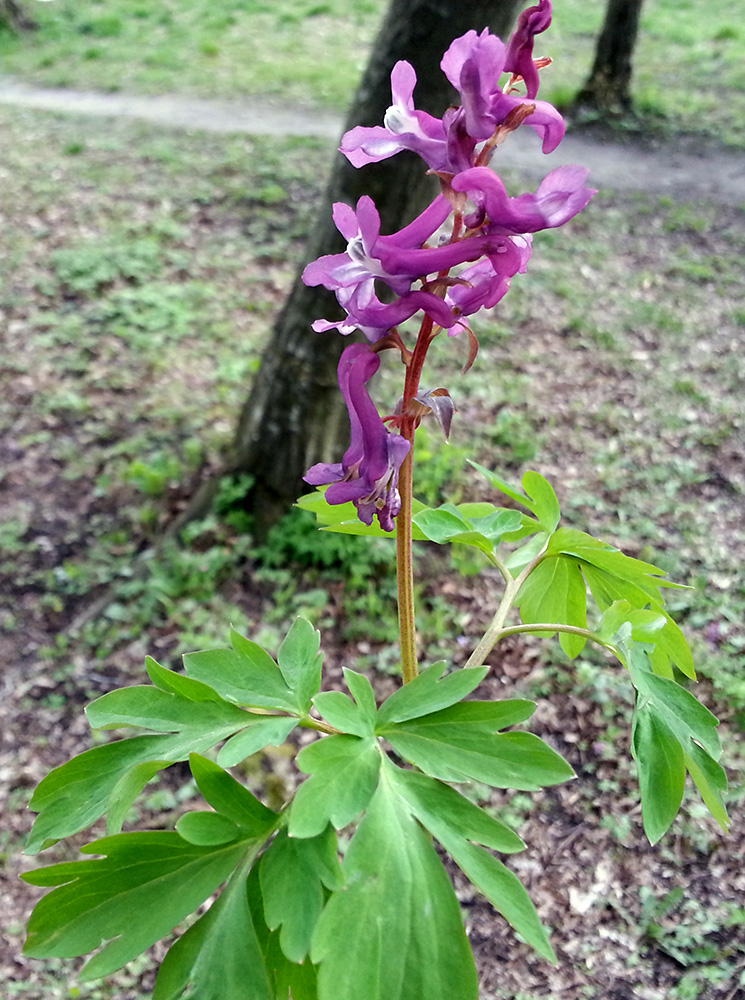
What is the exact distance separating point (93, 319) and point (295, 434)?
284 centimetres

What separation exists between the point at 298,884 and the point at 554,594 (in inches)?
34.5

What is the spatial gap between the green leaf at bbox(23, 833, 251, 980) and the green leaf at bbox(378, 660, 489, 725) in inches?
15.1

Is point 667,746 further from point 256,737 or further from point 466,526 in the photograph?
point 256,737

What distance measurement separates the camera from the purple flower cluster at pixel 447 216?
3.66 ft

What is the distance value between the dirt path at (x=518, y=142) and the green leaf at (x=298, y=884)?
8357mm

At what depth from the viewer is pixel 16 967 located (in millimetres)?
2648

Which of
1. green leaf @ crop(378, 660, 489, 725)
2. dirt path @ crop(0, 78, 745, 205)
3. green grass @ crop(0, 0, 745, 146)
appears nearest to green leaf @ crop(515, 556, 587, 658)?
green leaf @ crop(378, 660, 489, 725)

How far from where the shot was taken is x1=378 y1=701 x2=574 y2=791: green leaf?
1.20 metres

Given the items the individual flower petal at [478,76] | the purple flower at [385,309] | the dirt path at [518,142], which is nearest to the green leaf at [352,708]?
the purple flower at [385,309]

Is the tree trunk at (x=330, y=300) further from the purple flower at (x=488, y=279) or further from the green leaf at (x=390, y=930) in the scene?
the green leaf at (x=390, y=930)

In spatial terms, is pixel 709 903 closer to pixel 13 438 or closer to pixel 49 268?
pixel 13 438

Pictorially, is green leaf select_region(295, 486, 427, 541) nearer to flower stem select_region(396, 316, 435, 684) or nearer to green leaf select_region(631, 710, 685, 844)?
flower stem select_region(396, 316, 435, 684)

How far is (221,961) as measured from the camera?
1241 millimetres

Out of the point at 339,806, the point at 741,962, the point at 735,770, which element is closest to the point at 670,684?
the point at 339,806
